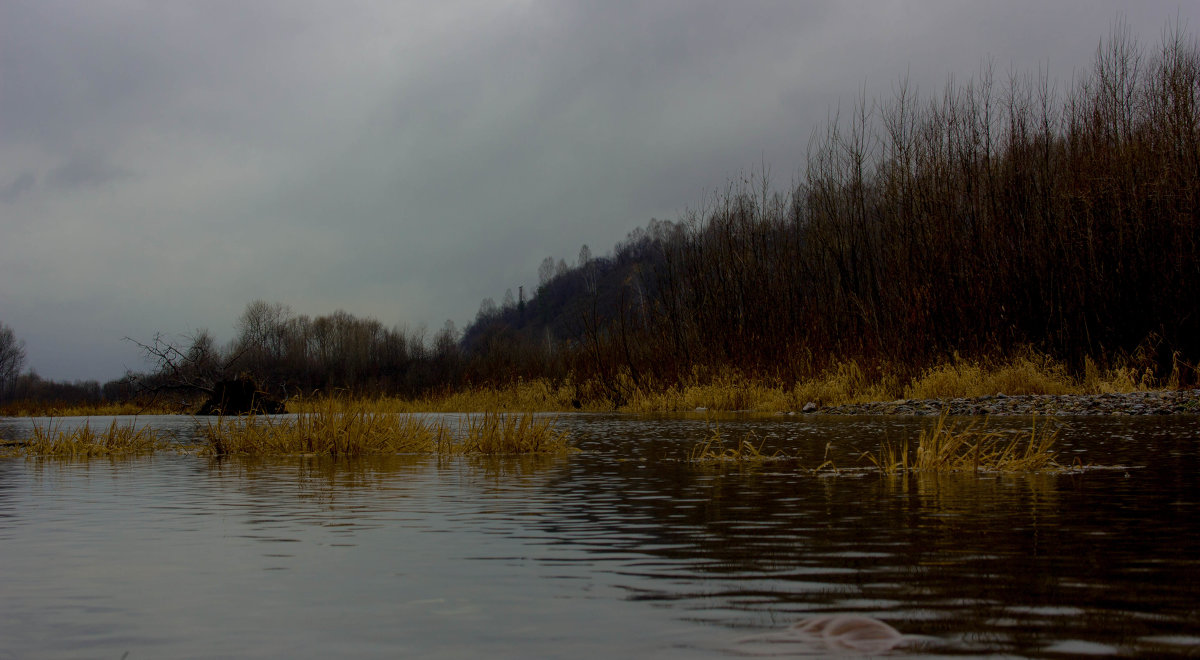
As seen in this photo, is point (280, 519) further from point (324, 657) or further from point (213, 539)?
point (324, 657)

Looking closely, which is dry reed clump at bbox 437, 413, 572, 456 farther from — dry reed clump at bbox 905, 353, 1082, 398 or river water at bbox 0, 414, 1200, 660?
dry reed clump at bbox 905, 353, 1082, 398

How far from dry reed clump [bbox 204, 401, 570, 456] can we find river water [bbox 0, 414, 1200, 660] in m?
2.61

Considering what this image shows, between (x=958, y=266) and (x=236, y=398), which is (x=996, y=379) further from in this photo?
(x=236, y=398)

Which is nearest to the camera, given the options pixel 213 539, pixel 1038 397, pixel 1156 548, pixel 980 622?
pixel 980 622

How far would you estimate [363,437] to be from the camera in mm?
8984

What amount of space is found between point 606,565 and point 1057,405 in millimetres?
12603

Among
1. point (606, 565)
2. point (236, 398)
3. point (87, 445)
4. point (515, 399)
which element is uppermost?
point (236, 398)

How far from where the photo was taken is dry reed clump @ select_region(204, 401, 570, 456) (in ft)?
27.9

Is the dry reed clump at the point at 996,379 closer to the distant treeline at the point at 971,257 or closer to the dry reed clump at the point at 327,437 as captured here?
the distant treeline at the point at 971,257

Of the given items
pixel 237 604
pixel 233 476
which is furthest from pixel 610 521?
pixel 233 476

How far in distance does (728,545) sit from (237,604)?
1631 millimetres

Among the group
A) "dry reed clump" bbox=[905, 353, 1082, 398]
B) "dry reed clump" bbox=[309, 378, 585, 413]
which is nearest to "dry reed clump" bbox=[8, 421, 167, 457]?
"dry reed clump" bbox=[905, 353, 1082, 398]

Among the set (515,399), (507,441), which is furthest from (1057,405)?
(515,399)

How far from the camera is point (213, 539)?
3.60 m
